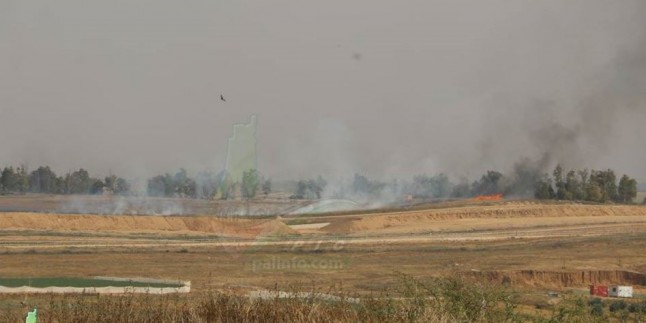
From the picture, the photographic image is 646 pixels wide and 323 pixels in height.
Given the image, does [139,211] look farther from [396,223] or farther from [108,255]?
[108,255]

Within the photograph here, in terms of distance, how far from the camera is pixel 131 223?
369 feet

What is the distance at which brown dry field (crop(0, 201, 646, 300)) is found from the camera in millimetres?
54094

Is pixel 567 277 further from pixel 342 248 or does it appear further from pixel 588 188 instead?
pixel 588 188

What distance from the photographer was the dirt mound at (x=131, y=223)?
104 m

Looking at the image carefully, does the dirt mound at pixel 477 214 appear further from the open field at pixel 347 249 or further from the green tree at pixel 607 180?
the green tree at pixel 607 180

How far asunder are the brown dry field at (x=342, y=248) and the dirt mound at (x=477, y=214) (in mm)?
187

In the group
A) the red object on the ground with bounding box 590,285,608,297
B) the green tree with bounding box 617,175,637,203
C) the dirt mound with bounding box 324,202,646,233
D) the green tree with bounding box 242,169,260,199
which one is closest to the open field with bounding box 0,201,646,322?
the dirt mound with bounding box 324,202,646,233

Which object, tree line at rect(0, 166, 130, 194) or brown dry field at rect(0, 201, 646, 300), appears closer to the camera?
brown dry field at rect(0, 201, 646, 300)

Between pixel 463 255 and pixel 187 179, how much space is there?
138 meters

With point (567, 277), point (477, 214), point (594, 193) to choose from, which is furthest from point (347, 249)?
point (594, 193)

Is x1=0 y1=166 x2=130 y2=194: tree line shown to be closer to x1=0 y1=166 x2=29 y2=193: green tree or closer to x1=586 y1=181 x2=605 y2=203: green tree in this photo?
x1=0 y1=166 x2=29 y2=193: green tree

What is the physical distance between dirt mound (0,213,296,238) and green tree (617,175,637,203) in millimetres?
82847

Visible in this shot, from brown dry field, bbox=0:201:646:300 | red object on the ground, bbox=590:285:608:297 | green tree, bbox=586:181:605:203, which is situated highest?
green tree, bbox=586:181:605:203

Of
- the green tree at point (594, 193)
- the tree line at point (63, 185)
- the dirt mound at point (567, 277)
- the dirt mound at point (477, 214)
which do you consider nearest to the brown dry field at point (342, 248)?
the dirt mound at point (567, 277)
